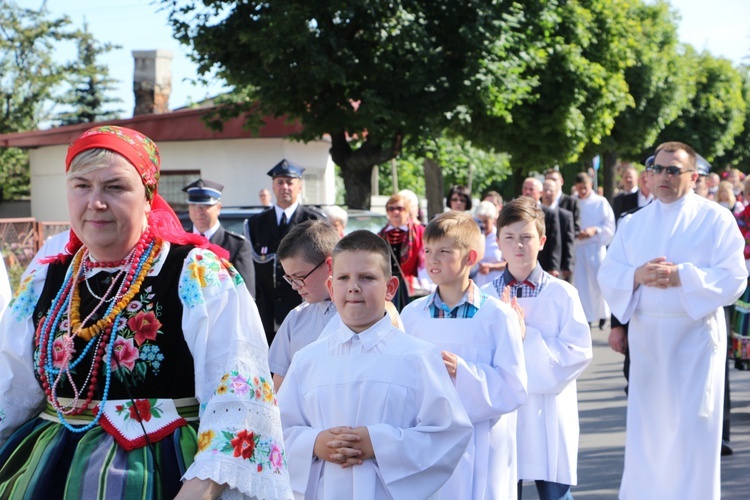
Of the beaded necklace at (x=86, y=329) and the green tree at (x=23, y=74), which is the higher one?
the green tree at (x=23, y=74)

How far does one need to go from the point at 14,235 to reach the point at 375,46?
781 centimetres

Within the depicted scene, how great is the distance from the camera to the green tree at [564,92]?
24.3 metres

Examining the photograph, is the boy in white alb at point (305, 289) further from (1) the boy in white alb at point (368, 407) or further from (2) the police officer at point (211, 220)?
(2) the police officer at point (211, 220)

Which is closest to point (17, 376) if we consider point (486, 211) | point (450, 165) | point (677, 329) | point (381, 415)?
point (381, 415)

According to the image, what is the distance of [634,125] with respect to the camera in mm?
35406

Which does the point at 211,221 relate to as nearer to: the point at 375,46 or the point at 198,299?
the point at 198,299

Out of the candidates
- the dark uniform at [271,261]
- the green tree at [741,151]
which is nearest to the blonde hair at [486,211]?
the dark uniform at [271,261]

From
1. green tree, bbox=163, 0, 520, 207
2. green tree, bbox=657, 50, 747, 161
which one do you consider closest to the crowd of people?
green tree, bbox=163, 0, 520, 207

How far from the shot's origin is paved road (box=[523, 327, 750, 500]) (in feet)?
23.0

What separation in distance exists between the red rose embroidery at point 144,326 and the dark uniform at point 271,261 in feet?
19.8

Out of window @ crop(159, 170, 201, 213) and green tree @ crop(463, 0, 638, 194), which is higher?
green tree @ crop(463, 0, 638, 194)

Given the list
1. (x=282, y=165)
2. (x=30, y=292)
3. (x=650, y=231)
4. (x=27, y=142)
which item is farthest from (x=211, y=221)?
(x=27, y=142)

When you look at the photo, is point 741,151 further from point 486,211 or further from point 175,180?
point 486,211

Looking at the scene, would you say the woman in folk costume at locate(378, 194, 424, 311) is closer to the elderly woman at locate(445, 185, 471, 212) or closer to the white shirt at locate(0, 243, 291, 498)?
the elderly woman at locate(445, 185, 471, 212)
